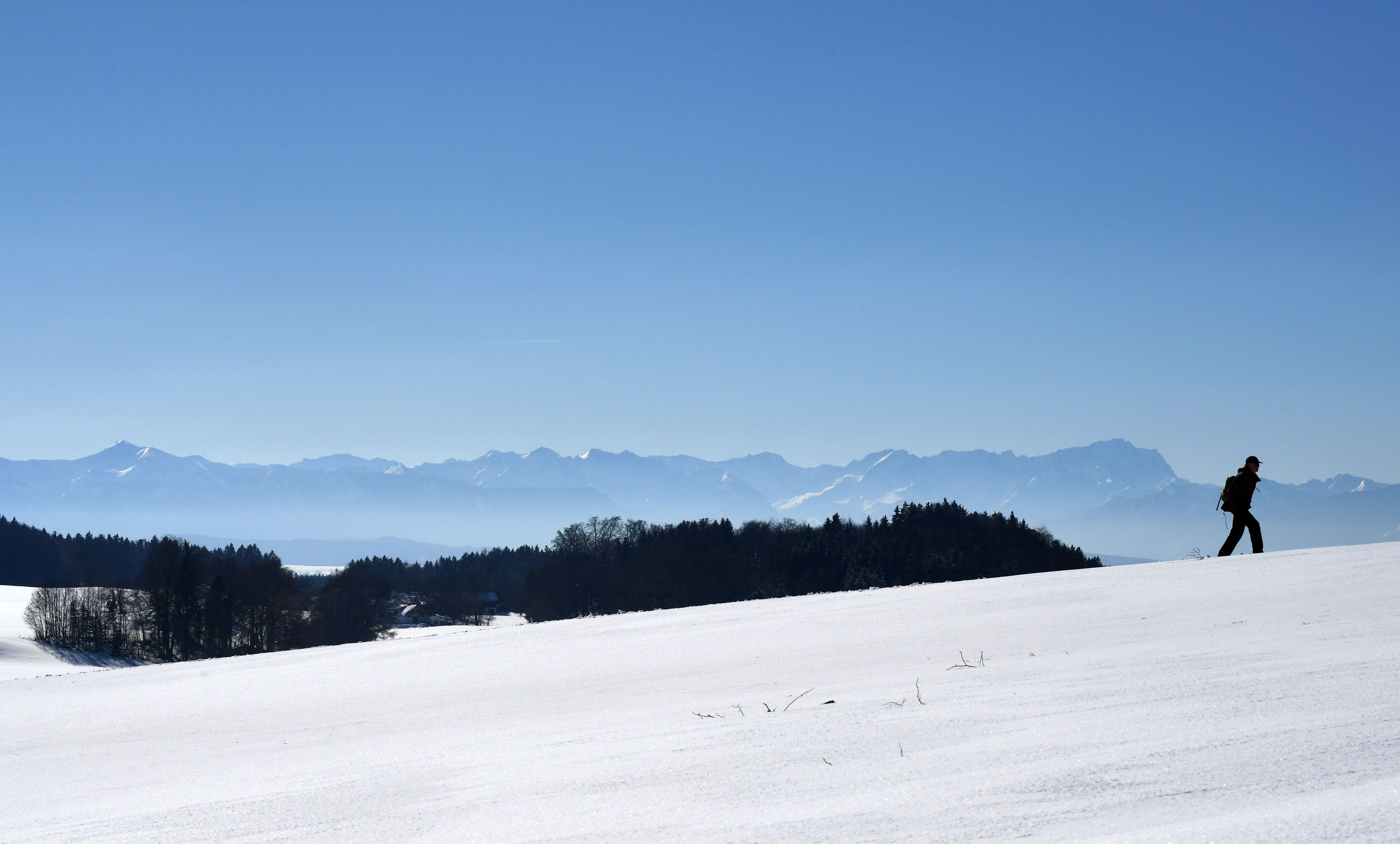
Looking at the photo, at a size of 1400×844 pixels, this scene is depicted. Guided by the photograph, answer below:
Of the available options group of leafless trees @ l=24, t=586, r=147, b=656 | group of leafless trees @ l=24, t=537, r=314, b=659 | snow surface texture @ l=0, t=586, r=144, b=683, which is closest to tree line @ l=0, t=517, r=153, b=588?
snow surface texture @ l=0, t=586, r=144, b=683

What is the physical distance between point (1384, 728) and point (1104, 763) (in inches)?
54.4

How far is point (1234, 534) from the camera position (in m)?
16.2

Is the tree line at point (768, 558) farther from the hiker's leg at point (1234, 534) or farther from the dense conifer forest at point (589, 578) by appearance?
the hiker's leg at point (1234, 534)

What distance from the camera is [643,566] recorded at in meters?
117

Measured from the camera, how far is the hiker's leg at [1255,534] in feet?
52.3

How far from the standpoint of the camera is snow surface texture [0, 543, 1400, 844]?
13.0 feet

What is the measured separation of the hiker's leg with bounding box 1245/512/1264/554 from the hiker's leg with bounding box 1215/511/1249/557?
85mm

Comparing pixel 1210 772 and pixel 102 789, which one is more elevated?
pixel 1210 772

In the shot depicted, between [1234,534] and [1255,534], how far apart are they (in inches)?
12.8

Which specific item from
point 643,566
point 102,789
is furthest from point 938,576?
point 102,789

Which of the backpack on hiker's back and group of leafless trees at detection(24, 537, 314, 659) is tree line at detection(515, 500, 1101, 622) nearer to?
group of leafless trees at detection(24, 537, 314, 659)

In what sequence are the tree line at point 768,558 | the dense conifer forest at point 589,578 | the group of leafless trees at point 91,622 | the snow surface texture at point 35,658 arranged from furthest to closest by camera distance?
1. the tree line at point 768,558
2. the group of leafless trees at point 91,622
3. the dense conifer forest at point 589,578
4. the snow surface texture at point 35,658

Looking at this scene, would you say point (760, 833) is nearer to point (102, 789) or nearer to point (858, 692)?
point (858, 692)

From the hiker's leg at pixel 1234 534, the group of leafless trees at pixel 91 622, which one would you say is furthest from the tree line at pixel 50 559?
the hiker's leg at pixel 1234 534
